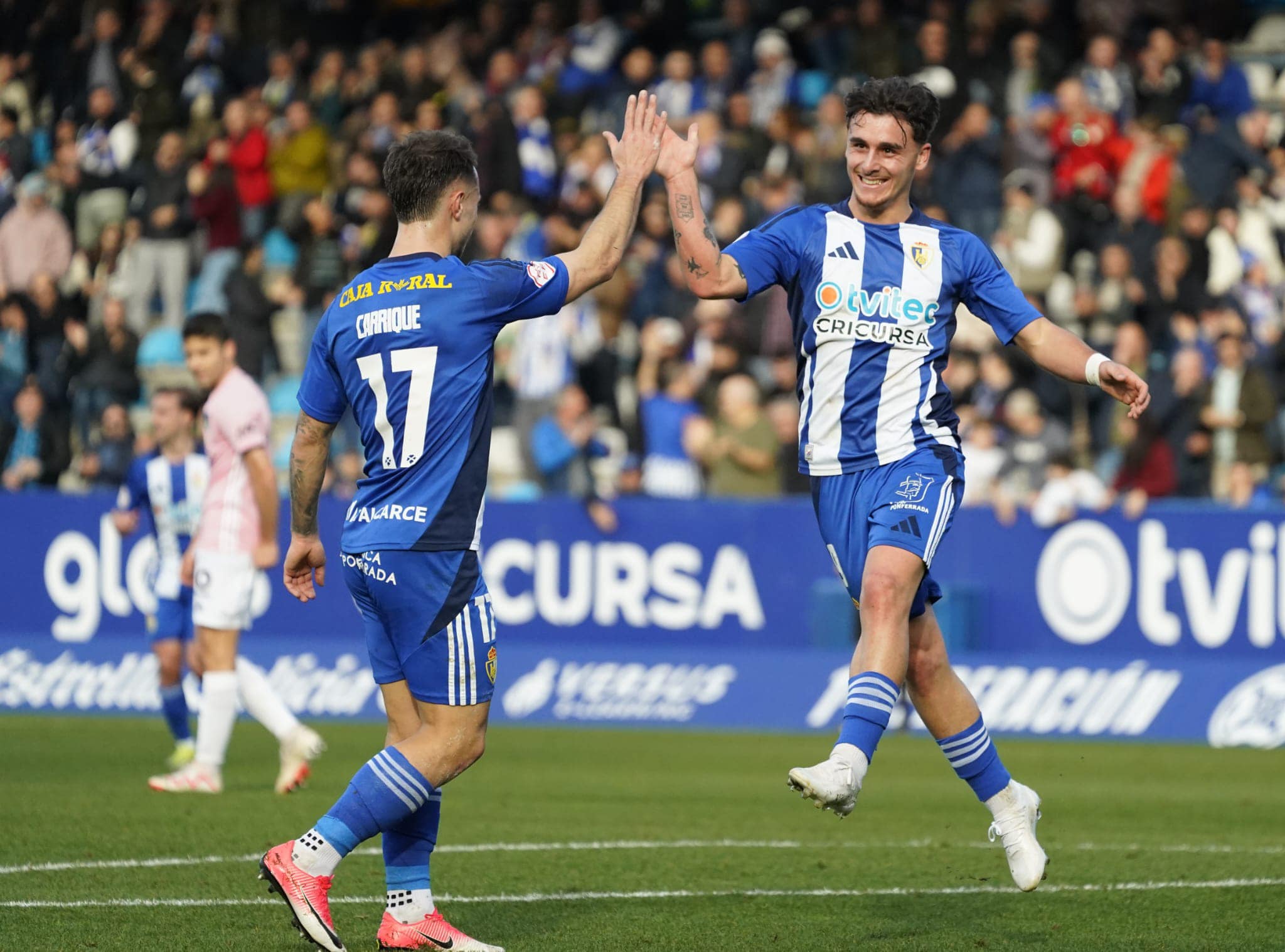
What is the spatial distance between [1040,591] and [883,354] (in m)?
8.78

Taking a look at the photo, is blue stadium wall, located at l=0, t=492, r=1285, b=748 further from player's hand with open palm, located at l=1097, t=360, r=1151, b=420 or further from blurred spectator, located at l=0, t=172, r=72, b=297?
player's hand with open palm, located at l=1097, t=360, r=1151, b=420

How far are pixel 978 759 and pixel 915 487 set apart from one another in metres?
0.98

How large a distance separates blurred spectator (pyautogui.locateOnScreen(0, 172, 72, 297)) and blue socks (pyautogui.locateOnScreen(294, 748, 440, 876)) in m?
15.8

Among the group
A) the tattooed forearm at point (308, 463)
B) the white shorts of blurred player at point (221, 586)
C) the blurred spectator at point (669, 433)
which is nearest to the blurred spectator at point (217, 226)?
the blurred spectator at point (669, 433)

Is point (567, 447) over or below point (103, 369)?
below

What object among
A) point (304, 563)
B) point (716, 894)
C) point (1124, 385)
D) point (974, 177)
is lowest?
point (716, 894)

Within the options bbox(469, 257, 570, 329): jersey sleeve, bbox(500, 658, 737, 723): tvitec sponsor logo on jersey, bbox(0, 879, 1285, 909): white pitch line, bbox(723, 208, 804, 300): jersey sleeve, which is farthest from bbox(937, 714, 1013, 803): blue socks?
bbox(500, 658, 737, 723): tvitec sponsor logo on jersey

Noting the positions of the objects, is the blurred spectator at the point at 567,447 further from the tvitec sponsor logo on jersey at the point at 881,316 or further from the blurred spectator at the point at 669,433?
the tvitec sponsor logo on jersey at the point at 881,316

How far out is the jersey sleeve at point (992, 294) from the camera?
6.94 meters

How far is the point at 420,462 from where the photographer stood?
6129 mm

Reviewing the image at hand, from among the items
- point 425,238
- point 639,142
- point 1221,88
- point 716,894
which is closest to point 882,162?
point 639,142

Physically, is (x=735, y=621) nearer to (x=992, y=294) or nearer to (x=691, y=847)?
(x=691, y=847)

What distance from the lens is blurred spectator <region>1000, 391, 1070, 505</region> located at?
1584 centimetres

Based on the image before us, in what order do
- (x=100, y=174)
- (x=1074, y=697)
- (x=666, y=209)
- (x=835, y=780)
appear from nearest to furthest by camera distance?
(x=835, y=780) < (x=1074, y=697) < (x=666, y=209) < (x=100, y=174)
